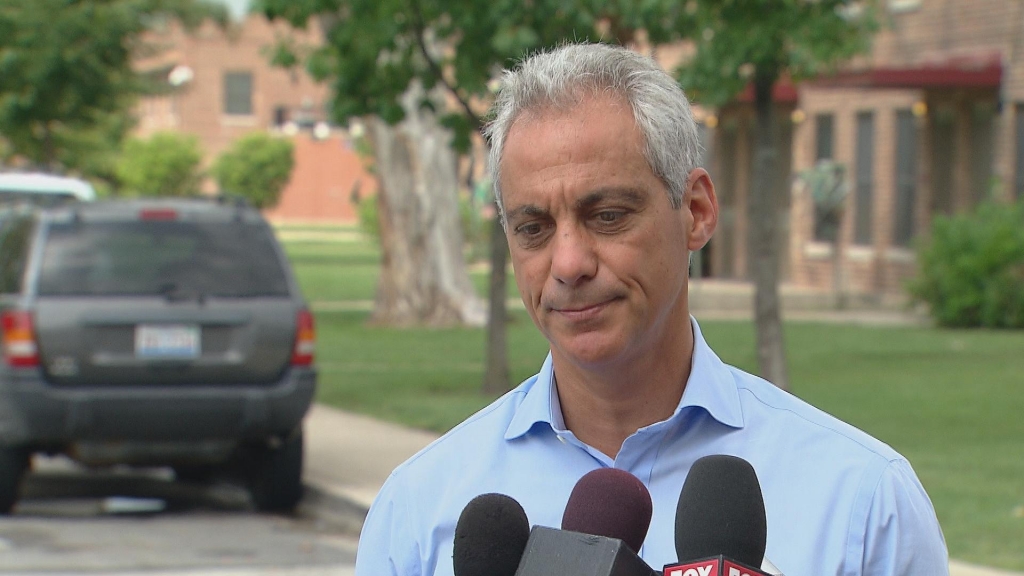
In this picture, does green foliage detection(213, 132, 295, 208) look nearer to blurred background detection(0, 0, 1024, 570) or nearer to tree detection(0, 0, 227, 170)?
blurred background detection(0, 0, 1024, 570)

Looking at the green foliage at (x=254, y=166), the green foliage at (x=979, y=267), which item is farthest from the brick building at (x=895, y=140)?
the green foliage at (x=254, y=166)

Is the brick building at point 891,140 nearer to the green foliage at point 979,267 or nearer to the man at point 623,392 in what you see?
the green foliage at point 979,267

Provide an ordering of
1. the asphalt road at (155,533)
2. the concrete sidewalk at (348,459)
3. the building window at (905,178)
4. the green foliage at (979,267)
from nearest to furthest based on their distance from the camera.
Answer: the asphalt road at (155,533) → the concrete sidewalk at (348,459) → the green foliage at (979,267) → the building window at (905,178)

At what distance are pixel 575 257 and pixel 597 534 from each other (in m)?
0.47

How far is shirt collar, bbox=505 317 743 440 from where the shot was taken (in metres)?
2.26

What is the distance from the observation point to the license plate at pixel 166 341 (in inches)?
386

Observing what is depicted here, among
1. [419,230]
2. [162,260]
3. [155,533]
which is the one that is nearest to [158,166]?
[419,230]

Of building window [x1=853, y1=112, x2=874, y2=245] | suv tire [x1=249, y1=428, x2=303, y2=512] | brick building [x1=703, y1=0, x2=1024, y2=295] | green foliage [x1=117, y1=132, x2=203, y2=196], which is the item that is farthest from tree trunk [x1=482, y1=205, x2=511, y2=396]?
green foliage [x1=117, y1=132, x2=203, y2=196]

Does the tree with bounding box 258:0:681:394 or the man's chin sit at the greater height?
the tree with bounding box 258:0:681:394

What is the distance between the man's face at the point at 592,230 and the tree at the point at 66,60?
76.2 ft

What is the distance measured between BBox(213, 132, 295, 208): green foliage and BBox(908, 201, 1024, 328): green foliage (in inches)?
2276

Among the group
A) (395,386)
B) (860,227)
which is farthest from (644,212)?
(860,227)

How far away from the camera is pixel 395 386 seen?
16.6 metres

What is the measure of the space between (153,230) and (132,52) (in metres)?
16.8
